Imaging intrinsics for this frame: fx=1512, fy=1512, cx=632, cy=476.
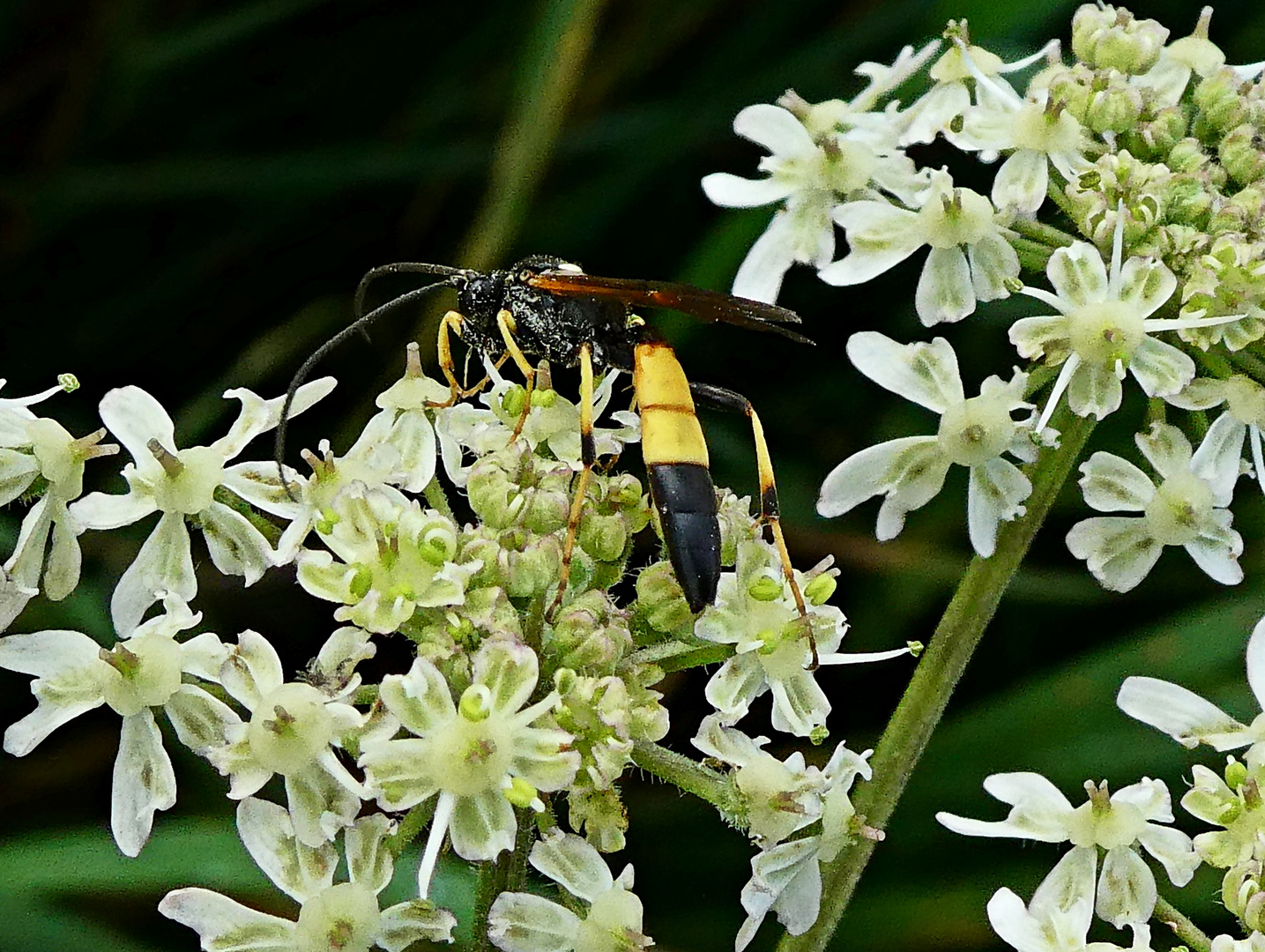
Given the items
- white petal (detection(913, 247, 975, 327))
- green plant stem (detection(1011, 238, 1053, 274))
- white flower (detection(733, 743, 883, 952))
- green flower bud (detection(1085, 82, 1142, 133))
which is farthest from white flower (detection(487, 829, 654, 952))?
green flower bud (detection(1085, 82, 1142, 133))

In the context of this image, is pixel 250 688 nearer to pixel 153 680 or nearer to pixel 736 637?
pixel 153 680

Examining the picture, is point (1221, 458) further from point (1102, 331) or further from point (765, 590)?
point (765, 590)

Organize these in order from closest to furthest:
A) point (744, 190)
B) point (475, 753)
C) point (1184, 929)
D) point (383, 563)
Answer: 1. point (475, 753)
2. point (383, 563)
3. point (1184, 929)
4. point (744, 190)

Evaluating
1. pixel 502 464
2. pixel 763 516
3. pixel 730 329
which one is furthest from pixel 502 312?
pixel 730 329

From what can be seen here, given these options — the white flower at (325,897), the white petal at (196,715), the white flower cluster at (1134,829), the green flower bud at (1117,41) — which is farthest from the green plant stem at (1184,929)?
the green flower bud at (1117,41)

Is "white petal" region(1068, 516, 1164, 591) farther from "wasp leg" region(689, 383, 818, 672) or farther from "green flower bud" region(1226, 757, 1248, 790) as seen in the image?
"wasp leg" region(689, 383, 818, 672)

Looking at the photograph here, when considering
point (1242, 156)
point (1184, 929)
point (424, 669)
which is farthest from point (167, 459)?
point (1242, 156)

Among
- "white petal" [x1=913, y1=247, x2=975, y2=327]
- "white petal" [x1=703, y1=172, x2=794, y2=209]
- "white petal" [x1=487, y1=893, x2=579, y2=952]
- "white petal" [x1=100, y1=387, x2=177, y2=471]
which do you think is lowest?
"white petal" [x1=487, y1=893, x2=579, y2=952]
